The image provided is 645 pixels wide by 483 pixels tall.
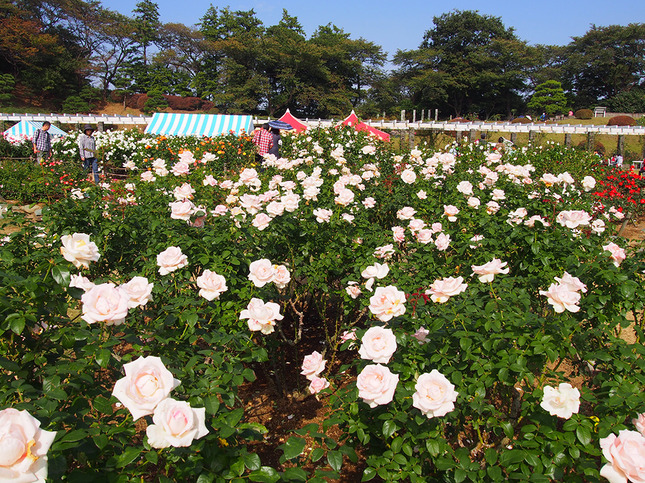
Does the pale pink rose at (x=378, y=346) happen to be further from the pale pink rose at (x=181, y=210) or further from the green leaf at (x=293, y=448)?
the pale pink rose at (x=181, y=210)

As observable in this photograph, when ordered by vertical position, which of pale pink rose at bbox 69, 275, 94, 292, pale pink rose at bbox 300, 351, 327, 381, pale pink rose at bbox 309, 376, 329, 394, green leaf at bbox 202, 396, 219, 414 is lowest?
pale pink rose at bbox 309, 376, 329, 394

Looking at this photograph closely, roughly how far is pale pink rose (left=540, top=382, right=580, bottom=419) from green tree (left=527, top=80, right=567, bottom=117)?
4224cm

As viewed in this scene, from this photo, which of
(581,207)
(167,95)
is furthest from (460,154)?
(167,95)

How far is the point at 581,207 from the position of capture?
104 inches

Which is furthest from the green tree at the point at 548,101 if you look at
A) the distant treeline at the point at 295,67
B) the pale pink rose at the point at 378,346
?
the pale pink rose at the point at 378,346

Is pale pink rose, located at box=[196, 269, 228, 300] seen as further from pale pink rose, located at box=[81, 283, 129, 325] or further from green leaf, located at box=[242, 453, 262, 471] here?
green leaf, located at box=[242, 453, 262, 471]

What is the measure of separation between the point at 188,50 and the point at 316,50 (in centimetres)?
1595

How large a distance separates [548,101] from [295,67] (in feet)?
72.3

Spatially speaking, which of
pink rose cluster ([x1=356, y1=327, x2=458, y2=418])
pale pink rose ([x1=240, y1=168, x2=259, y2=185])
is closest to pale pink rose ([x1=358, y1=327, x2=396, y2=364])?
pink rose cluster ([x1=356, y1=327, x2=458, y2=418])

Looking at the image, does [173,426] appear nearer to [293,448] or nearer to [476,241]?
[293,448]

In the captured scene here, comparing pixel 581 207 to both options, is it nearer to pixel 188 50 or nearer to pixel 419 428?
pixel 419 428

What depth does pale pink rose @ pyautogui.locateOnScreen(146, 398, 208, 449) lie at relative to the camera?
88 centimetres

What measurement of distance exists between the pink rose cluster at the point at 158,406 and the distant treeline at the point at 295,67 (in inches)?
1324

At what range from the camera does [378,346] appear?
49.7 inches
